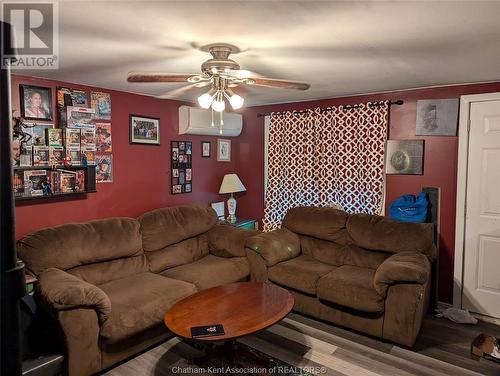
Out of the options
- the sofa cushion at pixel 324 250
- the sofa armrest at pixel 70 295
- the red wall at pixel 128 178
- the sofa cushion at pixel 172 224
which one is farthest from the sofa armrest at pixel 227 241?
the sofa armrest at pixel 70 295

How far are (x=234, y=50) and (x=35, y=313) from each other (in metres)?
2.26

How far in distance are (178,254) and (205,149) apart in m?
1.66

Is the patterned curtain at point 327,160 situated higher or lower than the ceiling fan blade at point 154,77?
lower

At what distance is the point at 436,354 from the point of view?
9.29ft

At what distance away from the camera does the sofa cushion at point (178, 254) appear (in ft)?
11.8

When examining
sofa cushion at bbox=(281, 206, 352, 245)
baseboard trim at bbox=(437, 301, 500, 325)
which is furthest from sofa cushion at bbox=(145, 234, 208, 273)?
baseboard trim at bbox=(437, 301, 500, 325)

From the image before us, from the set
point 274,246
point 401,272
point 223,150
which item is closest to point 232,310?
point 274,246

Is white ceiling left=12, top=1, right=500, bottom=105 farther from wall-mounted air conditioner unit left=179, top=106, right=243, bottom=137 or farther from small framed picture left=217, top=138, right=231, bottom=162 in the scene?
small framed picture left=217, top=138, right=231, bottom=162

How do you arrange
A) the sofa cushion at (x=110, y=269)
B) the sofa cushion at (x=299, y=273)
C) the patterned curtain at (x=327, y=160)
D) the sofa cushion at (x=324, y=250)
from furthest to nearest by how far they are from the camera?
the patterned curtain at (x=327, y=160), the sofa cushion at (x=324, y=250), the sofa cushion at (x=299, y=273), the sofa cushion at (x=110, y=269)

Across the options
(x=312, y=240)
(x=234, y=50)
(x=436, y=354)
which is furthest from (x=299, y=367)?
(x=234, y=50)

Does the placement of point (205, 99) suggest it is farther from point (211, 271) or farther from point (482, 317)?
point (482, 317)

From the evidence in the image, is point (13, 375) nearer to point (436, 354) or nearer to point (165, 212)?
point (436, 354)

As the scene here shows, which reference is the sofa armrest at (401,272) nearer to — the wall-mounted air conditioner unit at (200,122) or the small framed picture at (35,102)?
the wall-mounted air conditioner unit at (200,122)

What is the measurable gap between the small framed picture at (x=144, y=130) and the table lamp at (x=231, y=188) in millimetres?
1126
